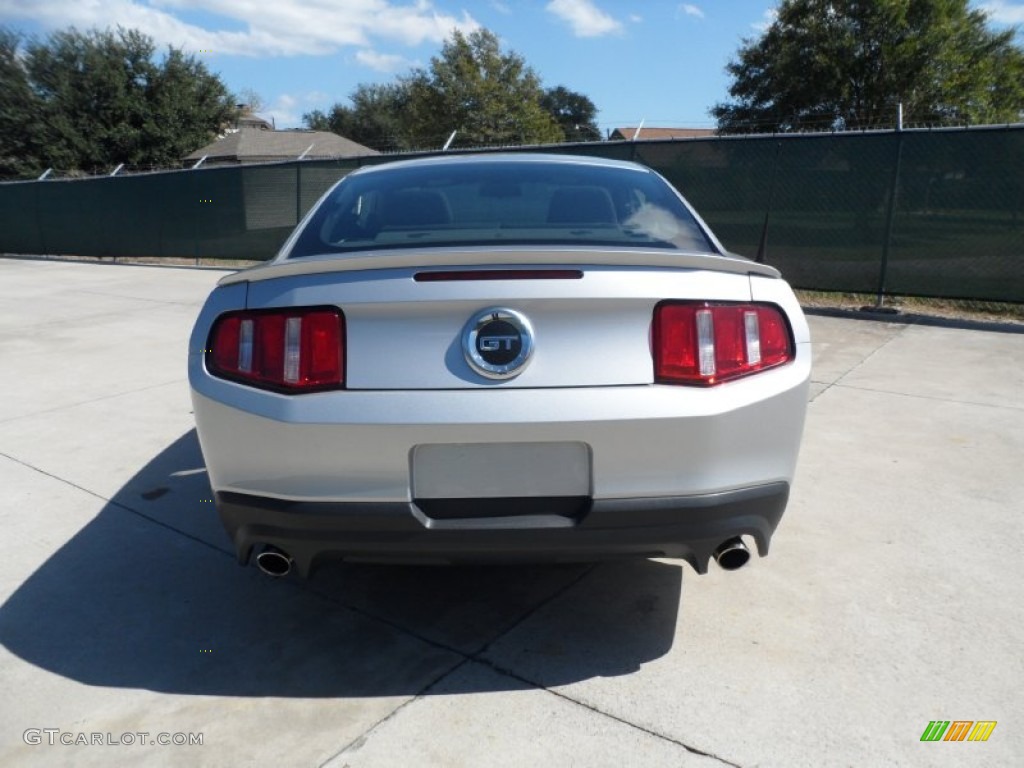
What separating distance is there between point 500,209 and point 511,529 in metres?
1.45

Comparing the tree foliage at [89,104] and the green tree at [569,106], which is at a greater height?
the green tree at [569,106]

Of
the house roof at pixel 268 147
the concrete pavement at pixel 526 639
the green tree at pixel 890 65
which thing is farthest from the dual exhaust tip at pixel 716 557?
the house roof at pixel 268 147

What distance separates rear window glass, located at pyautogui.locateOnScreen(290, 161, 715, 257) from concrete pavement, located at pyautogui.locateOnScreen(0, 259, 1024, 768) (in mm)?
1243

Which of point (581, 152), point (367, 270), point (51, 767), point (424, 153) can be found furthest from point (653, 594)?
point (424, 153)

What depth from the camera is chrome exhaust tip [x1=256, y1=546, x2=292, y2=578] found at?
7.38 feet

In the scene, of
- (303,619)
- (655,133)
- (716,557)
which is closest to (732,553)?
(716,557)

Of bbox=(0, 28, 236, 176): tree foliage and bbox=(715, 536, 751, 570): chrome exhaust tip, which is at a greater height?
bbox=(0, 28, 236, 176): tree foliage

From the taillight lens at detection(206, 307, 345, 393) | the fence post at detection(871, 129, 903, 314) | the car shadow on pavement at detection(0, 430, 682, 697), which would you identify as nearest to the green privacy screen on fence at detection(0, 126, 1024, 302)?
the fence post at detection(871, 129, 903, 314)

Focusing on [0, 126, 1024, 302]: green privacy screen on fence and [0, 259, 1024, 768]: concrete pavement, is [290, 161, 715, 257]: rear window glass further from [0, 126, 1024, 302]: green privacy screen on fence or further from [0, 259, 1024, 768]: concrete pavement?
[0, 126, 1024, 302]: green privacy screen on fence

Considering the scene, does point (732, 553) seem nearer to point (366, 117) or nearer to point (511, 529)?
point (511, 529)

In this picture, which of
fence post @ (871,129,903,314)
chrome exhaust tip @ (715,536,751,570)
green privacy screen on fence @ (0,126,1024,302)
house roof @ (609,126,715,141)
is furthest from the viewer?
house roof @ (609,126,715,141)

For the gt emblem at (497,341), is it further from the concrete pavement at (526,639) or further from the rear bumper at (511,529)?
the concrete pavement at (526,639)

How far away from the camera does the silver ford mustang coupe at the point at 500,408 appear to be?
6.72 ft

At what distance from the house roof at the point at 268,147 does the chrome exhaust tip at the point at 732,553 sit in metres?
37.9
